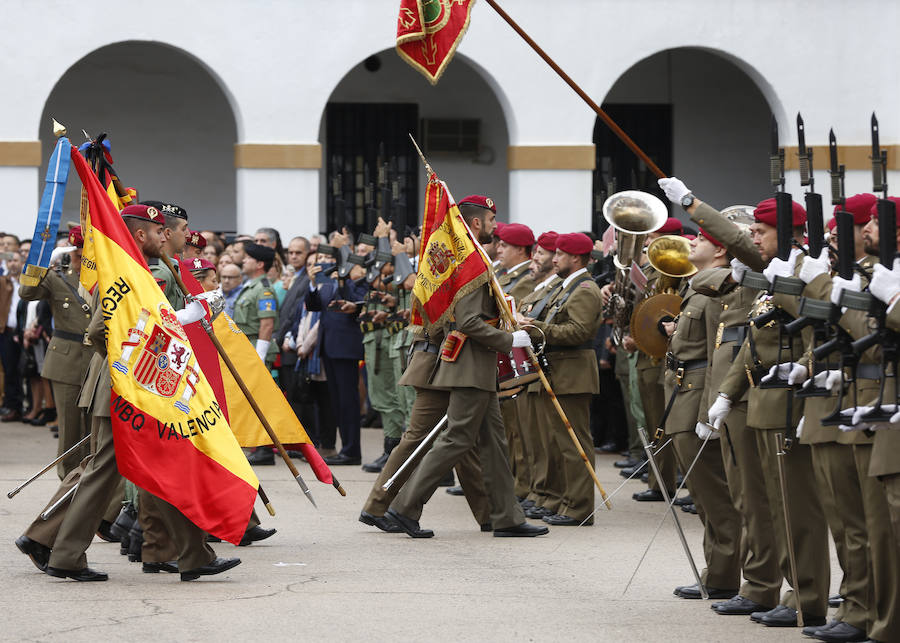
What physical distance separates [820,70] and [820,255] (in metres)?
13.2

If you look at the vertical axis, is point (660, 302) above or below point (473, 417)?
above

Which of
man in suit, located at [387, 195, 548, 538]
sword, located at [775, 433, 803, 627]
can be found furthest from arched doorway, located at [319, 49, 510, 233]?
sword, located at [775, 433, 803, 627]

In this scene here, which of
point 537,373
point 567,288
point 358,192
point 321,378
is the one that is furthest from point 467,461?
point 358,192

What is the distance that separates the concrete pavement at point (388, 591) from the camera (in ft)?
21.5

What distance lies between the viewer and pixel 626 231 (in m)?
9.73

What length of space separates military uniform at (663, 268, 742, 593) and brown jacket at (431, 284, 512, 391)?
4.34ft

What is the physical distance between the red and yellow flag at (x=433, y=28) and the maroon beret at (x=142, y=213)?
2644 mm

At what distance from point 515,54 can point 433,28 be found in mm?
8275

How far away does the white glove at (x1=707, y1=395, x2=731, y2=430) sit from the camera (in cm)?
700

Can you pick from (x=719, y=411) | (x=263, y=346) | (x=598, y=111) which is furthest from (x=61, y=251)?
(x=719, y=411)

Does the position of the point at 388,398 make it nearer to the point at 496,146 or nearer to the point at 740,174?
the point at 496,146

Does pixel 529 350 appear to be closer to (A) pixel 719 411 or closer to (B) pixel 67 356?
(A) pixel 719 411

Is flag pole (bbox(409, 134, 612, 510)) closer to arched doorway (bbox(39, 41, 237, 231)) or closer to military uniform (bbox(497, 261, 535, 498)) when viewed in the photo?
military uniform (bbox(497, 261, 535, 498))

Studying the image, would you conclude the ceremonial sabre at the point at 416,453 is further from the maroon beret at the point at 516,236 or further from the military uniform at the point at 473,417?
the maroon beret at the point at 516,236
